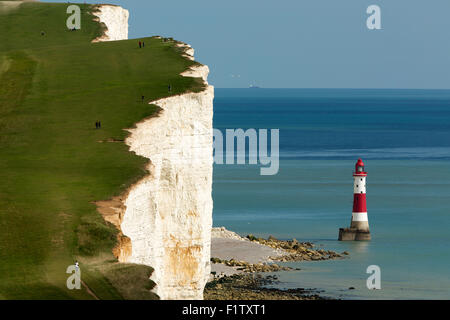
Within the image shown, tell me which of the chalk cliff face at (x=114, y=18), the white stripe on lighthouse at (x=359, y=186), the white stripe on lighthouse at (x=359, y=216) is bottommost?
the white stripe on lighthouse at (x=359, y=216)

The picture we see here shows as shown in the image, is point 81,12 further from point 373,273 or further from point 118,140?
point 118,140

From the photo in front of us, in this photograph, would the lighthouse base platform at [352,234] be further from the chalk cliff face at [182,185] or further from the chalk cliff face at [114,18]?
the chalk cliff face at [182,185]

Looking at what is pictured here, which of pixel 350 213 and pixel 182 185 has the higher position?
pixel 182 185

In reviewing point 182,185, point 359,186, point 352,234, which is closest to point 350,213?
point 352,234

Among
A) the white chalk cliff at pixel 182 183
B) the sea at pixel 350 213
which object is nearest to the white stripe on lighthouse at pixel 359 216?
the sea at pixel 350 213

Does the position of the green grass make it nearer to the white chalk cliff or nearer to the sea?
the white chalk cliff

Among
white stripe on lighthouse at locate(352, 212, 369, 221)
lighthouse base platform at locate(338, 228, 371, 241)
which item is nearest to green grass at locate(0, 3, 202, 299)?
white stripe on lighthouse at locate(352, 212, 369, 221)

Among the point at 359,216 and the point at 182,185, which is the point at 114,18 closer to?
the point at 359,216
